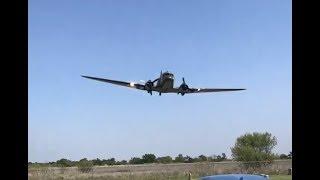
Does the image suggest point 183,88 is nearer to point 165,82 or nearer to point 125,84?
point 165,82

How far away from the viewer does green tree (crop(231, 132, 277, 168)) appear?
37.1 m

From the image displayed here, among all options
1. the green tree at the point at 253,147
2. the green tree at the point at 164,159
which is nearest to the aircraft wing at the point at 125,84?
the green tree at the point at 253,147

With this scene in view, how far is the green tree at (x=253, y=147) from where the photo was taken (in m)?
37.1

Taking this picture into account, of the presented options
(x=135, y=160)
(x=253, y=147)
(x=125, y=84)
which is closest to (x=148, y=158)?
(x=135, y=160)

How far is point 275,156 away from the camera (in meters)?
37.9

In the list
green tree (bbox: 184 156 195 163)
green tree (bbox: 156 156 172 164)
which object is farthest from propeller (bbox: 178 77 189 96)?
green tree (bbox: 156 156 172 164)

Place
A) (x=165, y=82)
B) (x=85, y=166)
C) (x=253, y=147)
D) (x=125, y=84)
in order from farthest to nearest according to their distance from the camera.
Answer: (x=253, y=147) → (x=85, y=166) → (x=125, y=84) → (x=165, y=82)

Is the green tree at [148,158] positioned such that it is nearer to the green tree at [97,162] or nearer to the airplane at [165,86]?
the green tree at [97,162]

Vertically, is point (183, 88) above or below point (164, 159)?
above

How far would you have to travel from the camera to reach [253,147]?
39406 mm
